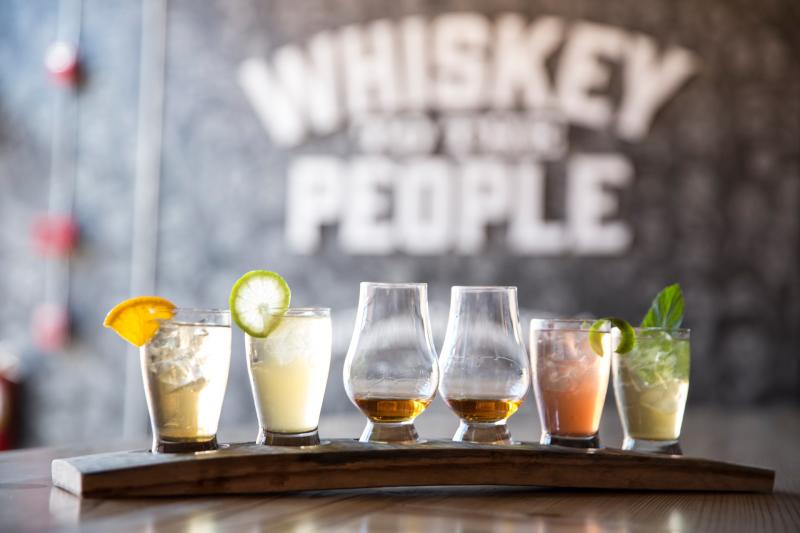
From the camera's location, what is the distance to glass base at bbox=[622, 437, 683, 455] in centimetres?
123

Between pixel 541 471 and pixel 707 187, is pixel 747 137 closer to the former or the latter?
pixel 707 187

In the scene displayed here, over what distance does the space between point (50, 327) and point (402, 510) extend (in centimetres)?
421

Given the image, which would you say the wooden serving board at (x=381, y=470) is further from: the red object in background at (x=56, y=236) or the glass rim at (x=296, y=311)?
the red object in background at (x=56, y=236)

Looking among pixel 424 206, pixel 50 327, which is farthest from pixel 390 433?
pixel 50 327

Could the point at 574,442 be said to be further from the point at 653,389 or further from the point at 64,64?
the point at 64,64

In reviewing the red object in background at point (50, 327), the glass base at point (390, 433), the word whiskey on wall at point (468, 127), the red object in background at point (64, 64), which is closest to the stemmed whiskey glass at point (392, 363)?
the glass base at point (390, 433)

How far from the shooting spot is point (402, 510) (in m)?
0.96

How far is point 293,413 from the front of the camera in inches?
44.1

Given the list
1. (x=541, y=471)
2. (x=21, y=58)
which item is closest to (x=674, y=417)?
(x=541, y=471)

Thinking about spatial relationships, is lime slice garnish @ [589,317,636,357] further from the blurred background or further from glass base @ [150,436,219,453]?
the blurred background

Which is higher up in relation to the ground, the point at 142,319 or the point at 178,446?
the point at 142,319

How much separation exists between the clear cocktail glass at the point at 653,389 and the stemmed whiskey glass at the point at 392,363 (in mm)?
266

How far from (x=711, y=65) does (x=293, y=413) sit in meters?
3.72

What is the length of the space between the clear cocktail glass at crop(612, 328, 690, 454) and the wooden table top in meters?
0.11
